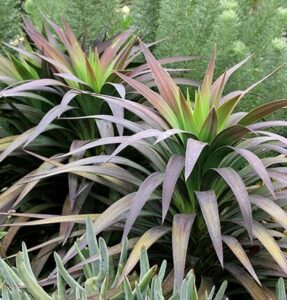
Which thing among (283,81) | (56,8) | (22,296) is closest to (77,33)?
(56,8)


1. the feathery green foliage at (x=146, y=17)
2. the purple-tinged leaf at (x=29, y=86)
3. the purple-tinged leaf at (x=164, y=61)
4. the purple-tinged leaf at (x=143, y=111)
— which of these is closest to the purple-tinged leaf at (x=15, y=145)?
the purple-tinged leaf at (x=29, y=86)

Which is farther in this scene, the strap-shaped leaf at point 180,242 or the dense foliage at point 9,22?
the dense foliage at point 9,22

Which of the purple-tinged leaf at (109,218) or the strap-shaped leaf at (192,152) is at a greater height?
the strap-shaped leaf at (192,152)

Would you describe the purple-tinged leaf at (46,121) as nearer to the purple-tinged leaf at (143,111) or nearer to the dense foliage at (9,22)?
the purple-tinged leaf at (143,111)

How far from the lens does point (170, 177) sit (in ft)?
5.44

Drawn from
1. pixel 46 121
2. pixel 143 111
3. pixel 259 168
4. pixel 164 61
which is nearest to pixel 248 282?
pixel 259 168

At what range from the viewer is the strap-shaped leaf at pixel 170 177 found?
159 cm

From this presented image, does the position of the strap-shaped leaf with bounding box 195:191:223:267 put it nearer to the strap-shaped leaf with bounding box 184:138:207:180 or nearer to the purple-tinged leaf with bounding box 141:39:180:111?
the strap-shaped leaf with bounding box 184:138:207:180

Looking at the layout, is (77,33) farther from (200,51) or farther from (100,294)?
(100,294)

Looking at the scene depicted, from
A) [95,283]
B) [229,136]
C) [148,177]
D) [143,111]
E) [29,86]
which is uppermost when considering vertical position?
[29,86]

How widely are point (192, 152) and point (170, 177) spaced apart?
0.32 feet

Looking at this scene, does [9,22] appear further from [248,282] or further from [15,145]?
[248,282]

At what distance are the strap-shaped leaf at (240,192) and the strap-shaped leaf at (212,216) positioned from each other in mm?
75

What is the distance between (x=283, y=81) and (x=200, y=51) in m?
0.43
